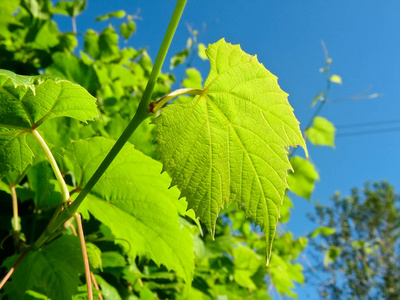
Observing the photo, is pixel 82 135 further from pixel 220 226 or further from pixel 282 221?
pixel 282 221

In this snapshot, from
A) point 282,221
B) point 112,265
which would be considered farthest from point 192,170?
point 282,221

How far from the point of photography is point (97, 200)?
30.4 inches

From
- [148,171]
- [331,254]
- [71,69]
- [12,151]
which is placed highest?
[331,254]

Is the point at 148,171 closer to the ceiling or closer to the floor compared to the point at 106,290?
closer to the ceiling

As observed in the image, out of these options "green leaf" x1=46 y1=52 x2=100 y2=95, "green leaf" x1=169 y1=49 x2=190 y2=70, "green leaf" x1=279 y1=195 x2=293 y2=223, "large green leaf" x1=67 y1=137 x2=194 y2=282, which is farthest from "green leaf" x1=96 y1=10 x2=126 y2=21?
"large green leaf" x1=67 y1=137 x2=194 y2=282

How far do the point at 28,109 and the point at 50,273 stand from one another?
295 millimetres

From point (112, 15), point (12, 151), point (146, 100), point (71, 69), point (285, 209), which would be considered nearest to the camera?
point (146, 100)

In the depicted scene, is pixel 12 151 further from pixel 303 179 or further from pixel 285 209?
pixel 285 209

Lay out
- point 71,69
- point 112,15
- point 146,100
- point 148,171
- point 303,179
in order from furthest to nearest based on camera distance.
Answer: point 112,15 → point 303,179 → point 71,69 → point 148,171 → point 146,100

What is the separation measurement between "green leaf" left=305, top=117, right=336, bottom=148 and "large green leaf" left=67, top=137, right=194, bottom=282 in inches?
56.0

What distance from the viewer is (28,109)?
1.94 ft

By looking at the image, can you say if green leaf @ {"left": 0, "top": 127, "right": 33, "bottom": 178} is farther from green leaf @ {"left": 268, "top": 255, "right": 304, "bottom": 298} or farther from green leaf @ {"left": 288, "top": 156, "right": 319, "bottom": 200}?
green leaf @ {"left": 268, "top": 255, "right": 304, "bottom": 298}

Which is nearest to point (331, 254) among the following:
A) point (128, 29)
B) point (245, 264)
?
point (245, 264)

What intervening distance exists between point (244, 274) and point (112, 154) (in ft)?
4.61
